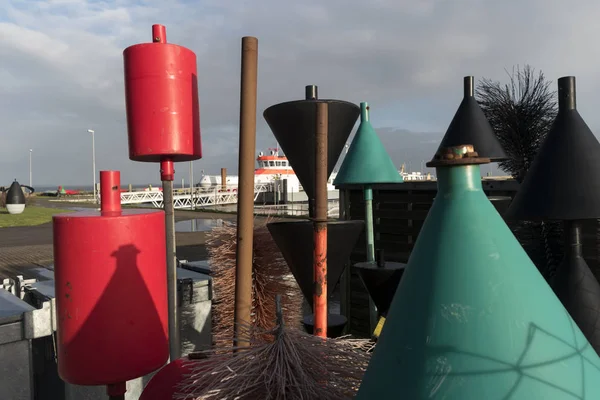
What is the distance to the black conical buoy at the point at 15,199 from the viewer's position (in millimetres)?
17938

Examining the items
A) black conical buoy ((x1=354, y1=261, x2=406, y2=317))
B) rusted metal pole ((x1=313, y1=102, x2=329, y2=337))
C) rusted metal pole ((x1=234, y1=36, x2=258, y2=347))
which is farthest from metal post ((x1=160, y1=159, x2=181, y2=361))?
black conical buoy ((x1=354, y1=261, x2=406, y2=317))

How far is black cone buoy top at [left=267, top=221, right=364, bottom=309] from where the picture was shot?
1510mm

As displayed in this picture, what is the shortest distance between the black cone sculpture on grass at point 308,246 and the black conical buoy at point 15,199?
65.4 feet

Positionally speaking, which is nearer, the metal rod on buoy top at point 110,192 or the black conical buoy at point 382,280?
the metal rod on buoy top at point 110,192

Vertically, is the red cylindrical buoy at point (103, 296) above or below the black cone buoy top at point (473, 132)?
below

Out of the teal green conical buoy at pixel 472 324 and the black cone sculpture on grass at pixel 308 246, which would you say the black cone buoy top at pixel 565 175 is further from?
the teal green conical buoy at pixel 472 324

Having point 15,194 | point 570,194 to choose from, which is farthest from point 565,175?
point 15,194

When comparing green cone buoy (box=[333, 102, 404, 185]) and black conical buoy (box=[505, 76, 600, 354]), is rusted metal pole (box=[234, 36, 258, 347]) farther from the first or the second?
green cone buoy (box=[333, 102, 404, 185])

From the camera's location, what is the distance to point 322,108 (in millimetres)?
1466

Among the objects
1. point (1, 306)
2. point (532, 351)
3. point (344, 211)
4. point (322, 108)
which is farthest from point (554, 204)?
point (344, 211)

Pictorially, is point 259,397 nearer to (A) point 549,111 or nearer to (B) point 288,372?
(B) point 288,372

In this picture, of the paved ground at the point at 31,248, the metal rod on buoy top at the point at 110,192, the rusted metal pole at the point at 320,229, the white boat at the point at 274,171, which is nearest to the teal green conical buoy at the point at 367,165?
the rusted metal pole at the point at 320,229

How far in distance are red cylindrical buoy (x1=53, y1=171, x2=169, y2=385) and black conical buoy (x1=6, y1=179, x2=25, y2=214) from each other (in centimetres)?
1972

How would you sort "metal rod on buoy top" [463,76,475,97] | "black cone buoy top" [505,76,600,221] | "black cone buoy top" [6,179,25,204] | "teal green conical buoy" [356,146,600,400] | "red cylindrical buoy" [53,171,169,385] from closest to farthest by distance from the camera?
"teal green conical buoy" [356,146,600,400]
"red cylindrical buoy" [53,171,169,385]
"black cone buoy top" [505,76,600,221]
"metal rod on buoy top" [463,76,475,97]
"black cone buoy top" [6,179,25,204]
